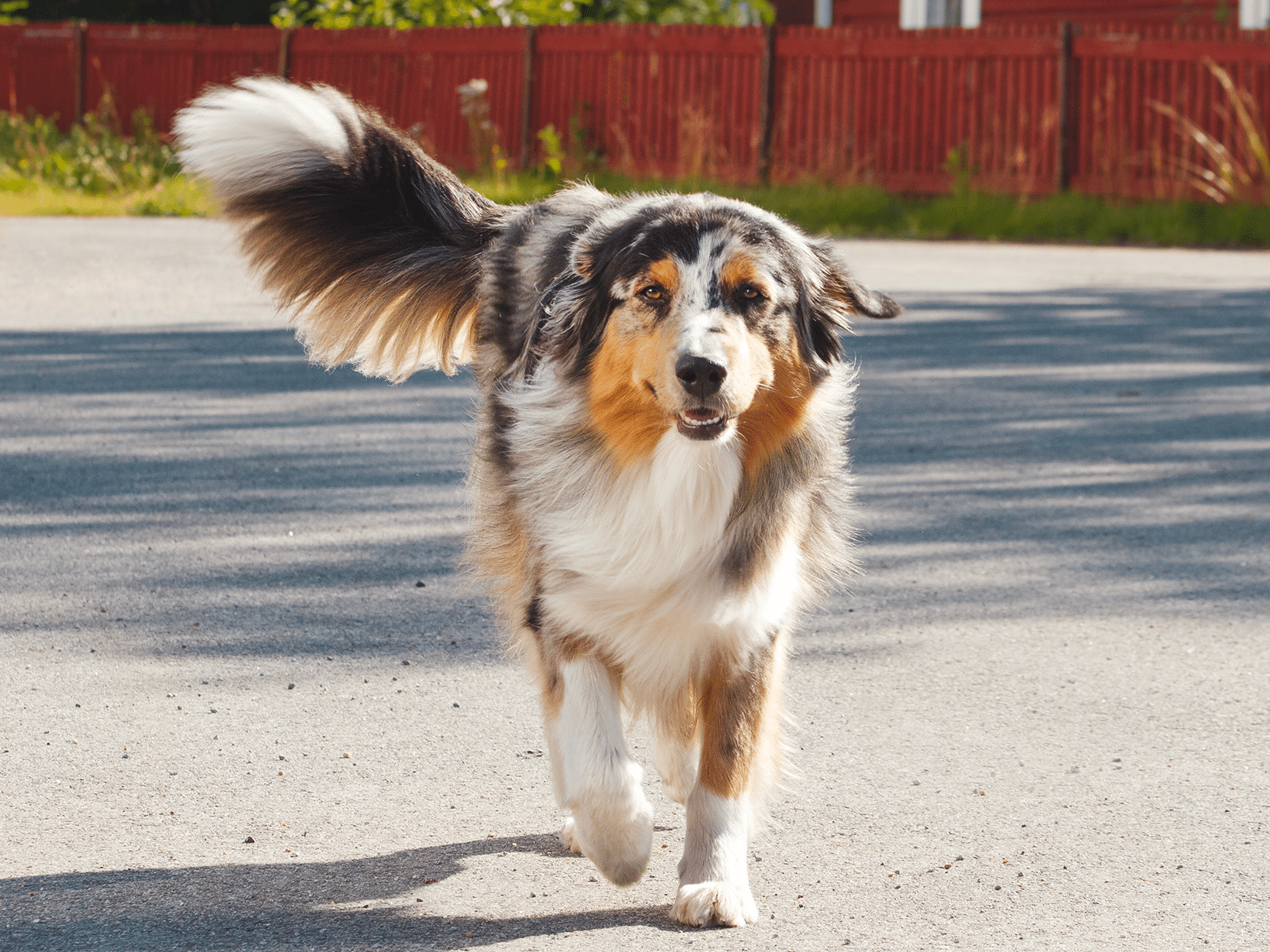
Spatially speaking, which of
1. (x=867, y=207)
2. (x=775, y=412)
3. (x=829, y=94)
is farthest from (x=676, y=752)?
(x=829, y=94)

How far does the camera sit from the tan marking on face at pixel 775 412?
3.25 meters

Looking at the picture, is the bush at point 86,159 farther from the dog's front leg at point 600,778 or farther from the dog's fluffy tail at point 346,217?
the dog's front leg at point 600,778

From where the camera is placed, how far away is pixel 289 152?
14.1 ft

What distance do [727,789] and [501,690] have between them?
3.80ft

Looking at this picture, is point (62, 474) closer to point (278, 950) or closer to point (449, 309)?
point (449, 309)

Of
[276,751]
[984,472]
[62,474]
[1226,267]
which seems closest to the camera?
[276,751]

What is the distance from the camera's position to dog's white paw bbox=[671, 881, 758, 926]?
2934 mm

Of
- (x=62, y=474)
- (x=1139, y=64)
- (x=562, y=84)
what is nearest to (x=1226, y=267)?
(x=1139, y=64)

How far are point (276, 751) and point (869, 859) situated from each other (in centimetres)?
146

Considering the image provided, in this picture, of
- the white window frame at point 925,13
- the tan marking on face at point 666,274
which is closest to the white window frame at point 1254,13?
the white window frame at point 925,13

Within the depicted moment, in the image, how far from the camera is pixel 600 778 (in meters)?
3.01

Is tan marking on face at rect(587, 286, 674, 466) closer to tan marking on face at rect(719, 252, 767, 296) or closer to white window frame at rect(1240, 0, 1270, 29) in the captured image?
tan marking on face at rect(719, 252, 767, 296)

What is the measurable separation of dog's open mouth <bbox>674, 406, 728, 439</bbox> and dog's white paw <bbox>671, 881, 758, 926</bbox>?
35.7 inches

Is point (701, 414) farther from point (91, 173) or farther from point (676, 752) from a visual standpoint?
point (91, 173)
